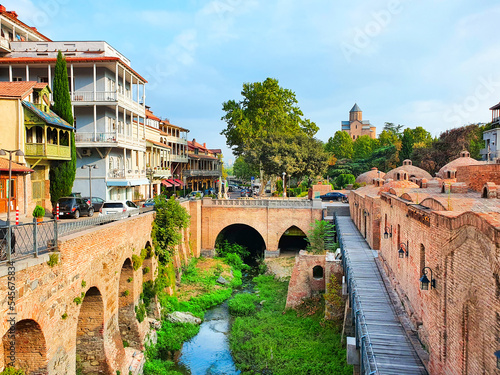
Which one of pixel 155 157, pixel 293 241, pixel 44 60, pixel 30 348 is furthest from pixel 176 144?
pixel 30 348

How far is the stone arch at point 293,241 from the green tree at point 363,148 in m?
46.6

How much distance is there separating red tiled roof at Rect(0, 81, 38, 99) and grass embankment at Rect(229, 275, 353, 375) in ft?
57.0

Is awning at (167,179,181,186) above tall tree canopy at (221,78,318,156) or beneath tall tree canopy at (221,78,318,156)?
beneath

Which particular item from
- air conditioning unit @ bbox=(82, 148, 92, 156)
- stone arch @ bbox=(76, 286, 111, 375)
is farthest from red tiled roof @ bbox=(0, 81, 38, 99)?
stone arch @ bbox=(76, 286, 111, 375)

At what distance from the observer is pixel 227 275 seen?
104ft

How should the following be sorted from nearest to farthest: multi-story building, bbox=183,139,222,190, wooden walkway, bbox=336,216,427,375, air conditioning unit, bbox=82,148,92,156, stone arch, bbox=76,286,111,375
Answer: wooden walkway, bbox=336,216,427,375 → stone arch, bbox=76,286,111,375 → air conditioning unit, bbox=82,148,92,156 → multi-story building, bbox=183,139,222,190

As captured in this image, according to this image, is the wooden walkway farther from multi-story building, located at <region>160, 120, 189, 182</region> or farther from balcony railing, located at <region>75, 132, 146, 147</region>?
multi-story building, located at <region>160, 120, 189, 182</region>

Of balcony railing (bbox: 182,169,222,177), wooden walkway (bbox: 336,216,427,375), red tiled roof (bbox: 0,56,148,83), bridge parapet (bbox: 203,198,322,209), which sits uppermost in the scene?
red tiled roof (bbox: 0,56,148,83)

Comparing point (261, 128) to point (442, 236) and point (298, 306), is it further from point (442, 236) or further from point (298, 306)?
point (442, 236)

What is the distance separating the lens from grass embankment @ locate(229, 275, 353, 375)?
1786cm

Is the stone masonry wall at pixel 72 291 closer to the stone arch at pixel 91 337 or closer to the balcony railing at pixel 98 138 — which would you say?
the stone arch at pixel 91 337

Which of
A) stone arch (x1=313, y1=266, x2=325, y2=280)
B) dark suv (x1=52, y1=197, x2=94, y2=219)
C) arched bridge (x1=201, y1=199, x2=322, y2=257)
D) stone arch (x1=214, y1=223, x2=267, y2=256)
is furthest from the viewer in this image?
stone arch (x1=214, y1=223, x2=267, y2=256)

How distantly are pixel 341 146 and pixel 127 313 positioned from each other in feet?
252

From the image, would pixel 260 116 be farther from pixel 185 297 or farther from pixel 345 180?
pixel 185 297
